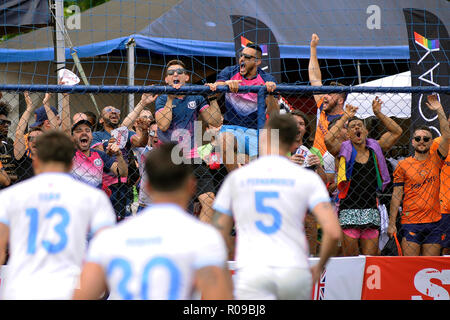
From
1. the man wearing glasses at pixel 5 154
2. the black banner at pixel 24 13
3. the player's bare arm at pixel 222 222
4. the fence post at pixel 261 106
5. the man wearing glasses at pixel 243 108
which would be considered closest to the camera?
the player's bare arm at pixel 222 222

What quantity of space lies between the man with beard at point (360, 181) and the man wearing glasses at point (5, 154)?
10.9 ft

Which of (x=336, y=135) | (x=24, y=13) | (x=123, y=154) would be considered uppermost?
(x=24, y=13)

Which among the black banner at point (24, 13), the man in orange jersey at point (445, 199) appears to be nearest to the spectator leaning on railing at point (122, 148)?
the black banner at point (24, 13)

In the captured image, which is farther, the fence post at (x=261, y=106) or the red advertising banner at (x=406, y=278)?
the red advertising banner at (x=406, y=278)

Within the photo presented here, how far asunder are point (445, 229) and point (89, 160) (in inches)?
156

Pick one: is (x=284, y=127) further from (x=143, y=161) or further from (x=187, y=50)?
(x=187, y=50)

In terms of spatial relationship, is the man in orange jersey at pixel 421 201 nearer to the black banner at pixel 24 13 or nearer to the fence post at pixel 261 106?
the fence post at pixel 261 106

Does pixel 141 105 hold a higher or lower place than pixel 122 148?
higher

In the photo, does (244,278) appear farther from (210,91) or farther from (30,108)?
(30,108)

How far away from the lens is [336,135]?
266 inches

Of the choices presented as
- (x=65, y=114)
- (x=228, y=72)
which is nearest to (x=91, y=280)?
(x=65, y=114)

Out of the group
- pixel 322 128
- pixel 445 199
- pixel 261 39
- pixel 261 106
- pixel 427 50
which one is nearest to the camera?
pixel 261 106

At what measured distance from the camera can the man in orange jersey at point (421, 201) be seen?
7016 millimetres

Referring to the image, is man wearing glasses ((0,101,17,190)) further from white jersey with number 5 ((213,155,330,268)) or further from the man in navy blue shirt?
white jersey with number 5 ((213,155,330,268))
